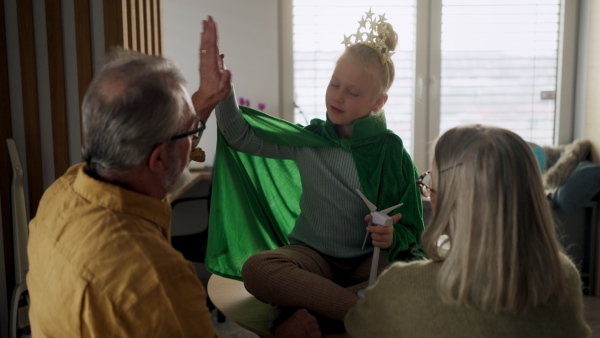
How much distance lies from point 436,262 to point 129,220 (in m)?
0.65

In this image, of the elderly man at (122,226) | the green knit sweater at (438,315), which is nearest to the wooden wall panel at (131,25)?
the elderly man at (122,226)

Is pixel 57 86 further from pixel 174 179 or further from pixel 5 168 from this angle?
pixel 174 179

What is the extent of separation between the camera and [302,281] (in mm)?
1811

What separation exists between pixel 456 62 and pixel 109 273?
3.97 m

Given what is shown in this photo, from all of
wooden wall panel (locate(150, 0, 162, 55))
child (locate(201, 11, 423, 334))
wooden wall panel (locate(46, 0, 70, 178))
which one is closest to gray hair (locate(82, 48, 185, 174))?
child (locate(201, 11, 423, 334))

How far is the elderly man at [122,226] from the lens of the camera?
3.68 ft

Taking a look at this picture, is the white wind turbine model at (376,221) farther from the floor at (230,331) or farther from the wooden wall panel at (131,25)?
the floor at (230,331)

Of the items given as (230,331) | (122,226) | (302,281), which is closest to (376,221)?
(302,281)

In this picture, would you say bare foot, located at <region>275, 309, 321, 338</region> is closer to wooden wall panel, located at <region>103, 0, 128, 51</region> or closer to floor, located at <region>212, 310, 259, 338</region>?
wooden wall panel, located at <region>103, 0, 128, 51</region>

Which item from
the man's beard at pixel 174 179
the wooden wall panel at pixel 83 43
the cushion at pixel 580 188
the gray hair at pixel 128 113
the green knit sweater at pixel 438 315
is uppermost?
the wooden wall panel at pixel 83 43

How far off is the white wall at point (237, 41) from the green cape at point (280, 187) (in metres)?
2.26

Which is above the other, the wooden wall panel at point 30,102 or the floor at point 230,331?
the wooden wall panel at point 30,102

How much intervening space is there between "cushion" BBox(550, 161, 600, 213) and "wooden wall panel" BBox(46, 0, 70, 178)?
314 centimetres

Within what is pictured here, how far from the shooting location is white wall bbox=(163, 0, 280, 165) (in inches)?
174
